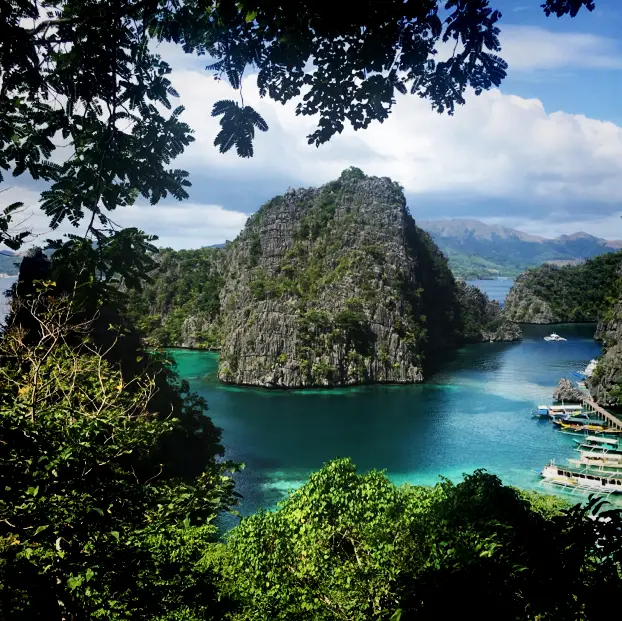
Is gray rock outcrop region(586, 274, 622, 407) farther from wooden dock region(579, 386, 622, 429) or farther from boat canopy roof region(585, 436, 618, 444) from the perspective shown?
boat canopy roof region(585, 436, 618, 444)

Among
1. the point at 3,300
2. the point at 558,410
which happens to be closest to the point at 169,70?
the point at 3,300

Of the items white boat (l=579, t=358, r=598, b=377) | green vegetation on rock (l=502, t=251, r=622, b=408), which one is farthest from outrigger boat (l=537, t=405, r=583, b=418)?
green vegetation on rock (l=502, t=251, r=622, b=408)

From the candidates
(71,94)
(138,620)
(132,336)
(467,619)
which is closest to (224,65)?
(71,94)

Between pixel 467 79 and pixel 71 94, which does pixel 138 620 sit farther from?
pixel 467 79

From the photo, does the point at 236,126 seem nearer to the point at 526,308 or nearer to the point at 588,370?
the point at 588,370

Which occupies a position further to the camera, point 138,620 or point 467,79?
point 138,620

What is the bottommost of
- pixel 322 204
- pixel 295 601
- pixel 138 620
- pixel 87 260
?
pixel 295 601

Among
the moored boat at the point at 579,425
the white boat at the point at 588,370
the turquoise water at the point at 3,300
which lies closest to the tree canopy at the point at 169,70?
the turquoise water at the point at 3,300
